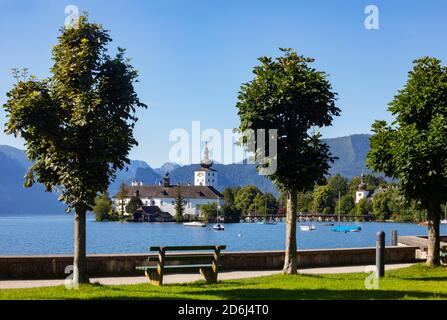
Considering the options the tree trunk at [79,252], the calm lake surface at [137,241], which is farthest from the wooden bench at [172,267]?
the calm lake surface at [137,241]

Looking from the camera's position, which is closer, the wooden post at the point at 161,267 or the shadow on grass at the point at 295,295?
the shadow on grass at the point at 295,295

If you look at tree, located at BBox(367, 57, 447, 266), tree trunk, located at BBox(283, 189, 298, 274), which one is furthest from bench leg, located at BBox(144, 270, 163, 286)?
tree, located at BBox(367, 57, 447, 266)

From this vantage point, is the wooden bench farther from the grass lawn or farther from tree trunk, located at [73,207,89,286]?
tree trunk, located at [73,207,89,286]

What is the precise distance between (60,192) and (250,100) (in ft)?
26.2

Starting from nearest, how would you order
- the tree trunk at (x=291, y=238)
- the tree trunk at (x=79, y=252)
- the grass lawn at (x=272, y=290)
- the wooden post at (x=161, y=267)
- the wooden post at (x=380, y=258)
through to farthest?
the grass lawn at (x=272, y=290), the tree trunk at (x=79, y=252), the wooden post at (x=161, y=267), the wooden post at (x=380, y=258), the tree trunk at (x=291, y=238)

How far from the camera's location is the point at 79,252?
1873 centimetres

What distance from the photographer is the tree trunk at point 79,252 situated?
18.7m

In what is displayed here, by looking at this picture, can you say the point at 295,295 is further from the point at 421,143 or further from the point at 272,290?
the point at 421,143

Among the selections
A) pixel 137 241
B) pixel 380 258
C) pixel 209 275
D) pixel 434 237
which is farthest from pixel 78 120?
pixel 137 241

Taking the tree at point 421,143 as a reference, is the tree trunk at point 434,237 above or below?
below

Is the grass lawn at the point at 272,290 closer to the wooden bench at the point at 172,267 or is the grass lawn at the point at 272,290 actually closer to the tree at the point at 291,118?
the wooden bench at the point at 172,267

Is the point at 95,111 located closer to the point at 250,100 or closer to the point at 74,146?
the point at 74,146

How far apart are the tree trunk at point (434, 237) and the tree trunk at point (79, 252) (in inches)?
561
